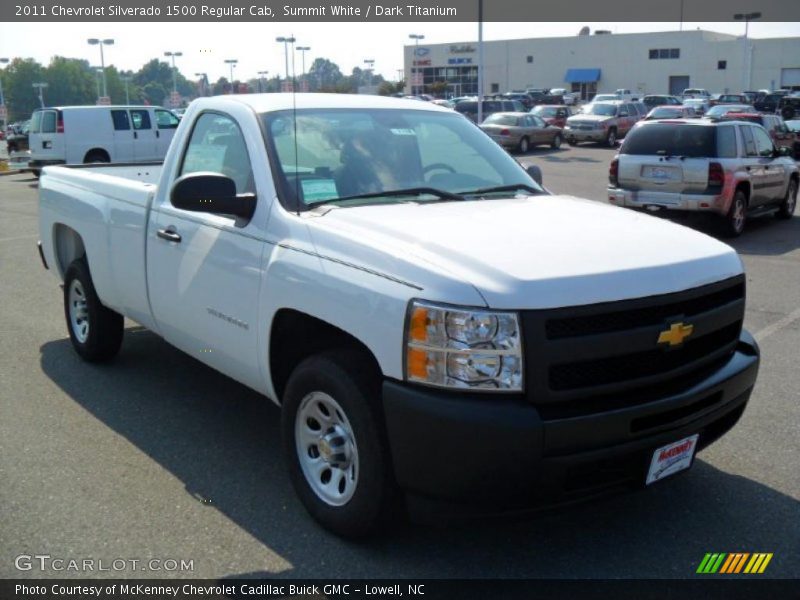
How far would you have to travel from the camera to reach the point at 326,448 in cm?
364

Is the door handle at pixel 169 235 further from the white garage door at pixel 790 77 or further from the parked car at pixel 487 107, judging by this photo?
the white garage door at pixel 790 77

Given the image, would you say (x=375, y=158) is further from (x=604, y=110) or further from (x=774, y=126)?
(x=604, y=110)

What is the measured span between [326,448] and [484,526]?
77 cm

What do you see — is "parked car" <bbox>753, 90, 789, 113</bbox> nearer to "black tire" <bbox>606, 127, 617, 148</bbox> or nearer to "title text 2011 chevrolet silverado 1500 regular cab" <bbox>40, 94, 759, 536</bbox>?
"black tire" <bbox>606, 127, 617, 148</bbox>

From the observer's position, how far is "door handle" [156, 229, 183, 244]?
4641 millimetres

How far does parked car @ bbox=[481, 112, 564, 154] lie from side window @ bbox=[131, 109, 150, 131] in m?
12.6

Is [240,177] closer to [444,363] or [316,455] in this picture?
[316,455]

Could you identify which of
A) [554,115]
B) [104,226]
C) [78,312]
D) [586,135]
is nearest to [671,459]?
[104,226]

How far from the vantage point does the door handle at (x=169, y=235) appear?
4.64 meters

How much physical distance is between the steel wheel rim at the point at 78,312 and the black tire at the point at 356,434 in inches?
123

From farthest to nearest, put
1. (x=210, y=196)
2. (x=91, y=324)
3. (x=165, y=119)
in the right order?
(x=165, y=119)
(x=91, y=324)
(x=210, y=196)

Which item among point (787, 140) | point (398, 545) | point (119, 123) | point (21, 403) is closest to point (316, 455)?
point (398, 545)

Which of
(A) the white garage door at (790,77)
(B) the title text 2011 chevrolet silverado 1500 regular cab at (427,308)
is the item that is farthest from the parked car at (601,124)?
(A) the white garage door at (790,77)

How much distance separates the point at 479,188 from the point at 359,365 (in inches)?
62.1
